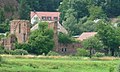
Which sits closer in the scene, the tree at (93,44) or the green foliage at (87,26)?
the tree at (93,44)

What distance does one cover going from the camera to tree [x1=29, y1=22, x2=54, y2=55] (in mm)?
82312

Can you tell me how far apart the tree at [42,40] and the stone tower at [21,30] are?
971 millimetres

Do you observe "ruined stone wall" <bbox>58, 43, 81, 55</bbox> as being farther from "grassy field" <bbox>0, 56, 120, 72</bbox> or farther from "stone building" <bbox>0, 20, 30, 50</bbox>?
"grassy field" <bbox>0, 56, 120, 72</bbox>

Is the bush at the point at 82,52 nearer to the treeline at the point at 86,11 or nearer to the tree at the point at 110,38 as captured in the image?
the tree at the point at 110,38

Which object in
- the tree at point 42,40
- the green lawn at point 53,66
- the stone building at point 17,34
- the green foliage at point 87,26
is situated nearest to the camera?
the green lawn at point 53,66

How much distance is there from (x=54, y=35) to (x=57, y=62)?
86.6 ft

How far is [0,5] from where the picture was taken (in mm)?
120625

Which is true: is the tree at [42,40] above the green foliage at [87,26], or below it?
above

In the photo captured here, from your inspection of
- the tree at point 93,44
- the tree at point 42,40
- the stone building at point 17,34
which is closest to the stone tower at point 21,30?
the stone building at point 17,34

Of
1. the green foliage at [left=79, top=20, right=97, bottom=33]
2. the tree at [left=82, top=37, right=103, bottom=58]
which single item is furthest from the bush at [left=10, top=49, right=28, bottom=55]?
the green foliage at [left=79, top=20, right=97, bottom=33]

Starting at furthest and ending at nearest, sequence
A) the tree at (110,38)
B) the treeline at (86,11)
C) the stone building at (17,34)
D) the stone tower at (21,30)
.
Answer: the treeline at (86,11) → the tree at (110,38) → the stone tower at (21,30) → the stone building at (17,34)

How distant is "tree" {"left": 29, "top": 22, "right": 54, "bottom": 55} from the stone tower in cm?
97

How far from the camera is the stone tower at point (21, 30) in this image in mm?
86562

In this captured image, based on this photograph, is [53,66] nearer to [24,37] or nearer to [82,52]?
[82,52]
